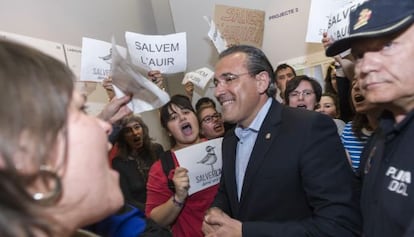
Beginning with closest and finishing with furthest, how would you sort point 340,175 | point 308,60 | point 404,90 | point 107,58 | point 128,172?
point 404,90 < point 340,175 < point 107,58 < point 128,172 < point 308,60

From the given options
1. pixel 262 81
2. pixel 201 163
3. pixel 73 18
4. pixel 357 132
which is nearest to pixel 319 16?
pixel 262 81

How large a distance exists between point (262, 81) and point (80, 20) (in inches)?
69.2

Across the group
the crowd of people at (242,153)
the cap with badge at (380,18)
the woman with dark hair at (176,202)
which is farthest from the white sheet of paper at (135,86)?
the cap with badge at (380,18)

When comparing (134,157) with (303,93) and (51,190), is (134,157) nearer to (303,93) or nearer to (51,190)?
(303,93)

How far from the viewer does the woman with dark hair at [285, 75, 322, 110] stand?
2311mm

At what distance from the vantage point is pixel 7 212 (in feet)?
1.49

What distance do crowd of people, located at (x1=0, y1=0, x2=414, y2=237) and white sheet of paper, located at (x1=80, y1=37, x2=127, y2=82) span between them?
287 mm

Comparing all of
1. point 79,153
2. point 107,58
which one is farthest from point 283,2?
point 79,153

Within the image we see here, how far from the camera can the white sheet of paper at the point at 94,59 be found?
1.85 metres

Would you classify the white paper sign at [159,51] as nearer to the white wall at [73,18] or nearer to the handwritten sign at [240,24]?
the white wall at [73,18]

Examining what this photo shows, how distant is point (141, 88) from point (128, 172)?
1.18 m

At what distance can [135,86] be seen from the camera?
4.42ft

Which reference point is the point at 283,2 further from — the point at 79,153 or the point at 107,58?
the point at 79,153

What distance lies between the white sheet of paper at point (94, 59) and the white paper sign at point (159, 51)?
0.09m
